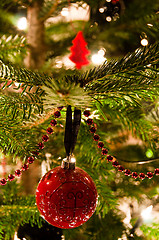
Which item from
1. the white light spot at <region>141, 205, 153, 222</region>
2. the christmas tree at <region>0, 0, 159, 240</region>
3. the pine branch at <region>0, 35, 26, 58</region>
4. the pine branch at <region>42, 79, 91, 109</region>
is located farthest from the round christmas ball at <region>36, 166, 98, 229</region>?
the pine branch at <region>0, 35, 26, 58</region>

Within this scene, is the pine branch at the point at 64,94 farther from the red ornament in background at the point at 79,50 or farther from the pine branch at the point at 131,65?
the red ornament in background at the point at 79,50

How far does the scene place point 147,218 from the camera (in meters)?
0.57

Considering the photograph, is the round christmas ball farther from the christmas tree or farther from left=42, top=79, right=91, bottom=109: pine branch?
left=42, top=79, right=91, bottom=109: pine branch

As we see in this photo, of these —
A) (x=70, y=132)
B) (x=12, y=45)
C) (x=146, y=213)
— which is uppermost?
(x=12, y=45)

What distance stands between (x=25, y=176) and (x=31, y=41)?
44 centimetres

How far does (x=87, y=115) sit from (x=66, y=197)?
14cm

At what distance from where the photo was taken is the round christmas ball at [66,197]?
0.35 metres

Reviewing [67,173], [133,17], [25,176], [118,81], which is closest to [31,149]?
[67,173]

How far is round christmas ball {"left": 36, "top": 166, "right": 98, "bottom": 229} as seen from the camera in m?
0.35

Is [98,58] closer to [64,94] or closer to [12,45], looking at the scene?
[12,45]

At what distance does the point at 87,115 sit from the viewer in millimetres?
387

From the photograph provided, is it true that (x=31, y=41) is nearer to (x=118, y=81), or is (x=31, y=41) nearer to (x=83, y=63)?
(x=83, y=63)

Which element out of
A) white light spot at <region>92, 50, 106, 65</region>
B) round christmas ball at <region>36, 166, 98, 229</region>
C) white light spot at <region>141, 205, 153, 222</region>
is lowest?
white light spot at <region>141, 205, 153, 222</region>

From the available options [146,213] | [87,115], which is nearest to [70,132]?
[87,115]
